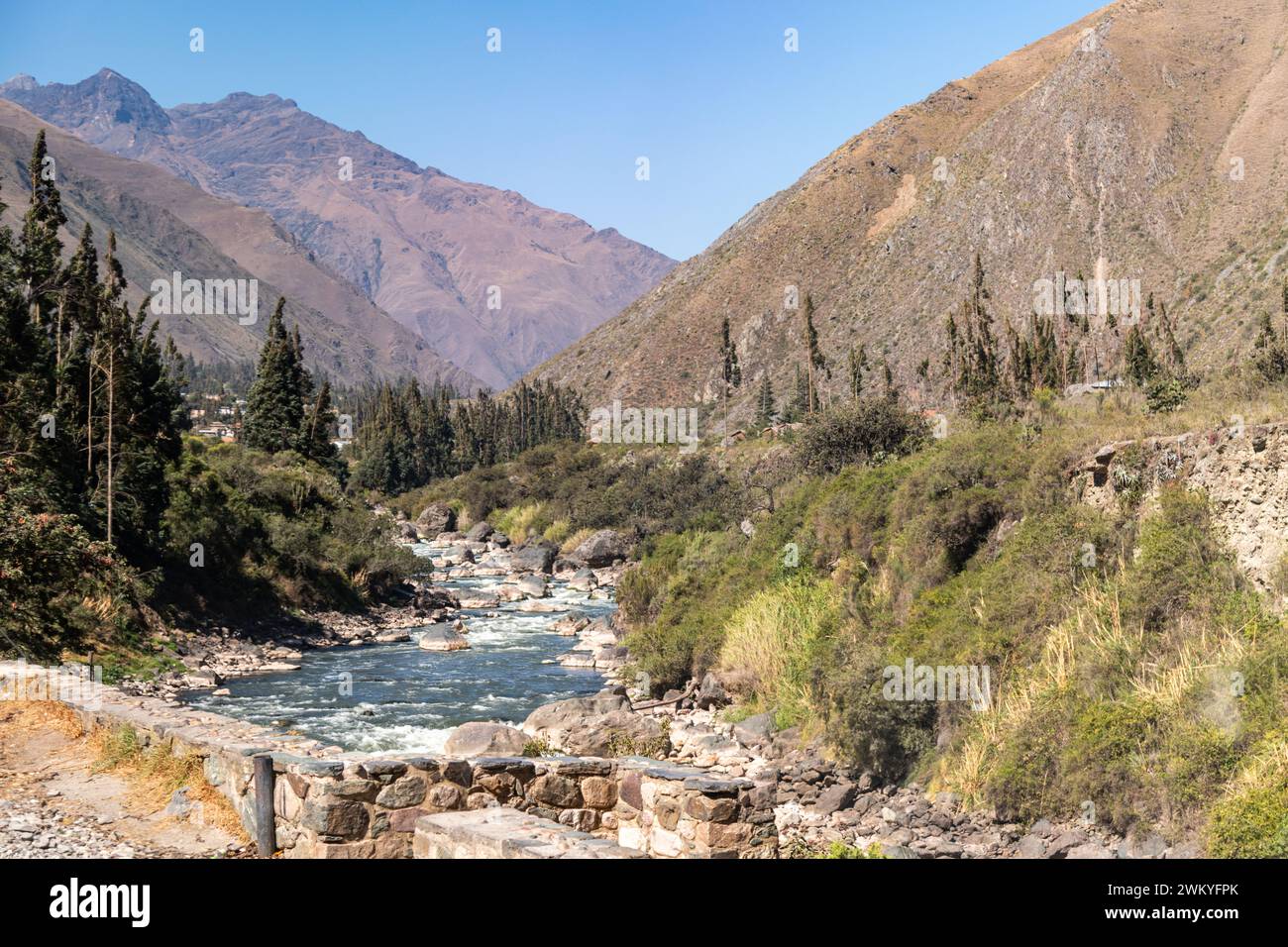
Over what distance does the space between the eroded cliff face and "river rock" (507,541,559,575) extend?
129ft

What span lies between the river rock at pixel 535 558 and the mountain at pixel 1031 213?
128ft

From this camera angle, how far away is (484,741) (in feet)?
57.8

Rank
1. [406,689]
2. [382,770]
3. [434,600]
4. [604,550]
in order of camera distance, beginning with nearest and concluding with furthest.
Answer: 1. [382,770]
2. [406,689]
3. [434,600]
4. [604,550]

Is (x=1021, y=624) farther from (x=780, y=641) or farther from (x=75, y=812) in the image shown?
(x=75, y=812)

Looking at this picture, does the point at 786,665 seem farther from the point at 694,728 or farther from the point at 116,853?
the point at 116,853

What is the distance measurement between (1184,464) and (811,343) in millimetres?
44162

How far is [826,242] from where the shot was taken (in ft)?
411

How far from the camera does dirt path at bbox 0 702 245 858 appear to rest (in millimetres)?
9555

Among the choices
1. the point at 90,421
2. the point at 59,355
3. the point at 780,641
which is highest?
the point at 59,355

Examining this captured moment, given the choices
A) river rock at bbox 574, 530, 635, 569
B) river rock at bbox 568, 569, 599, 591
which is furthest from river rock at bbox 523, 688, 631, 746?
river rock at bbox 574, 530, 635, 569

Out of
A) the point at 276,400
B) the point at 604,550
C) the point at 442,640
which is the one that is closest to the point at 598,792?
the point at 442,640

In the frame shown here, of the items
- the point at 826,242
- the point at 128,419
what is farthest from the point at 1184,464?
the point at 826,242

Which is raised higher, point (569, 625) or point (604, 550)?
point (604, 550)

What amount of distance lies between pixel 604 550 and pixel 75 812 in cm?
4638
